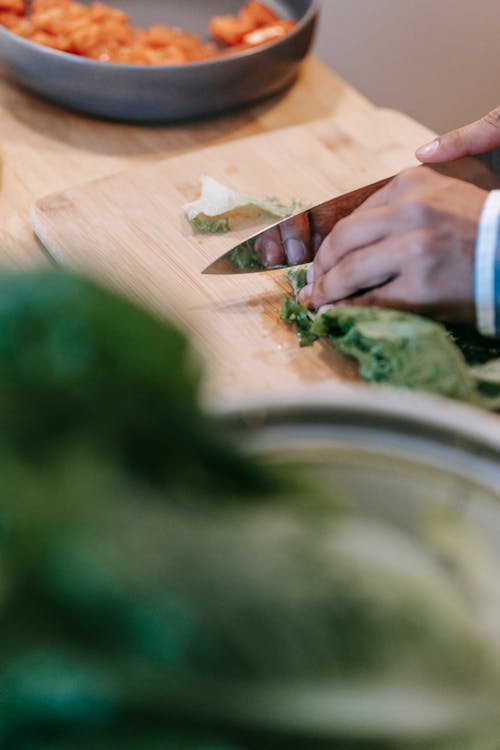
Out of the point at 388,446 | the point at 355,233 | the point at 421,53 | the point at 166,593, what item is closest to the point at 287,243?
the point at 355,233

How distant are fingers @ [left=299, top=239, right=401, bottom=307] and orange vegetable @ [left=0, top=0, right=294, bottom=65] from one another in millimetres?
754

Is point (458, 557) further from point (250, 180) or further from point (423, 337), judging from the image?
point (250, 180)

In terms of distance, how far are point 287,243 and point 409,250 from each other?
0.79 feet

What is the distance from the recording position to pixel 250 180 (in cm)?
158

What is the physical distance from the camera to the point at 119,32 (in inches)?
72.9

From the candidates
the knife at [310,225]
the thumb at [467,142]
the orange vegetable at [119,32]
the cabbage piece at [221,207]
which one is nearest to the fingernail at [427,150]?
the thumb at [467,142]

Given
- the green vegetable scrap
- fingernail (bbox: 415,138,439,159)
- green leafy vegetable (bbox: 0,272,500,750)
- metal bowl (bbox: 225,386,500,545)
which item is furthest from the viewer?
fingernail (bbox: 415,138,439,159)

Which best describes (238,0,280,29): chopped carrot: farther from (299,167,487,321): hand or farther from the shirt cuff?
the shirt cuff

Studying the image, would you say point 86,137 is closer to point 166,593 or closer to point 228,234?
point 228,234

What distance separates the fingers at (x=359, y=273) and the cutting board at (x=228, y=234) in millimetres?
76

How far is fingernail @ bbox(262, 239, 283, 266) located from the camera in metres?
1.34

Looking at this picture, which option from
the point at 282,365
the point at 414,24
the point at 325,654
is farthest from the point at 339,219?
the point at 414,24

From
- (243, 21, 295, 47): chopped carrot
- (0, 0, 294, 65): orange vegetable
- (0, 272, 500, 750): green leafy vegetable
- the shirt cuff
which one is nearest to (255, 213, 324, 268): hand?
the shirt cuff

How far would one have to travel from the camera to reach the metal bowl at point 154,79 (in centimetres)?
165
